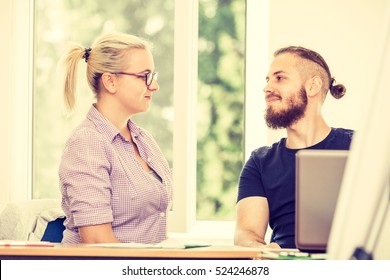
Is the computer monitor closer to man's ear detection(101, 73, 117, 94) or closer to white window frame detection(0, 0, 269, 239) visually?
man's ear detection(101, 73, 117, 94)

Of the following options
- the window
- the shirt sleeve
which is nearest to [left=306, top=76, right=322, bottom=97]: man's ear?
the window

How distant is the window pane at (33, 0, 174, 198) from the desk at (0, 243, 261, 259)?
2125mm

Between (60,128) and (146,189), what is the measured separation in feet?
6.02

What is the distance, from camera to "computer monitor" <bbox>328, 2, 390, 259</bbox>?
0.60 metres

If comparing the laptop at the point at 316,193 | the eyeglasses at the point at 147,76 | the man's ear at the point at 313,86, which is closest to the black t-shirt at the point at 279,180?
the man's ear at the point at 313,86

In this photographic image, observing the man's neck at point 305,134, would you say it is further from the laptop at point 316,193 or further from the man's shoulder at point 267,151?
the laptop at point 316,193

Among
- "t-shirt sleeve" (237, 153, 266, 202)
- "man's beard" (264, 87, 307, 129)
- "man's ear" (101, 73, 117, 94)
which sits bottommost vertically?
"t-shirt sleeve" (237, 153, 266, 202)

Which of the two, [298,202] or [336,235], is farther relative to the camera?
[298,202]

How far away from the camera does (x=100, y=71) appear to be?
7.86 feet

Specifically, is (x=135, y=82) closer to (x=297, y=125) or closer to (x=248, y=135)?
(x=297, y=125)

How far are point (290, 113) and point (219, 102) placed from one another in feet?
3.29

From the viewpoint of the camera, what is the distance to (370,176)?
604 millimetres

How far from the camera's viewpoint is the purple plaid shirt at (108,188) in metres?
2.04
